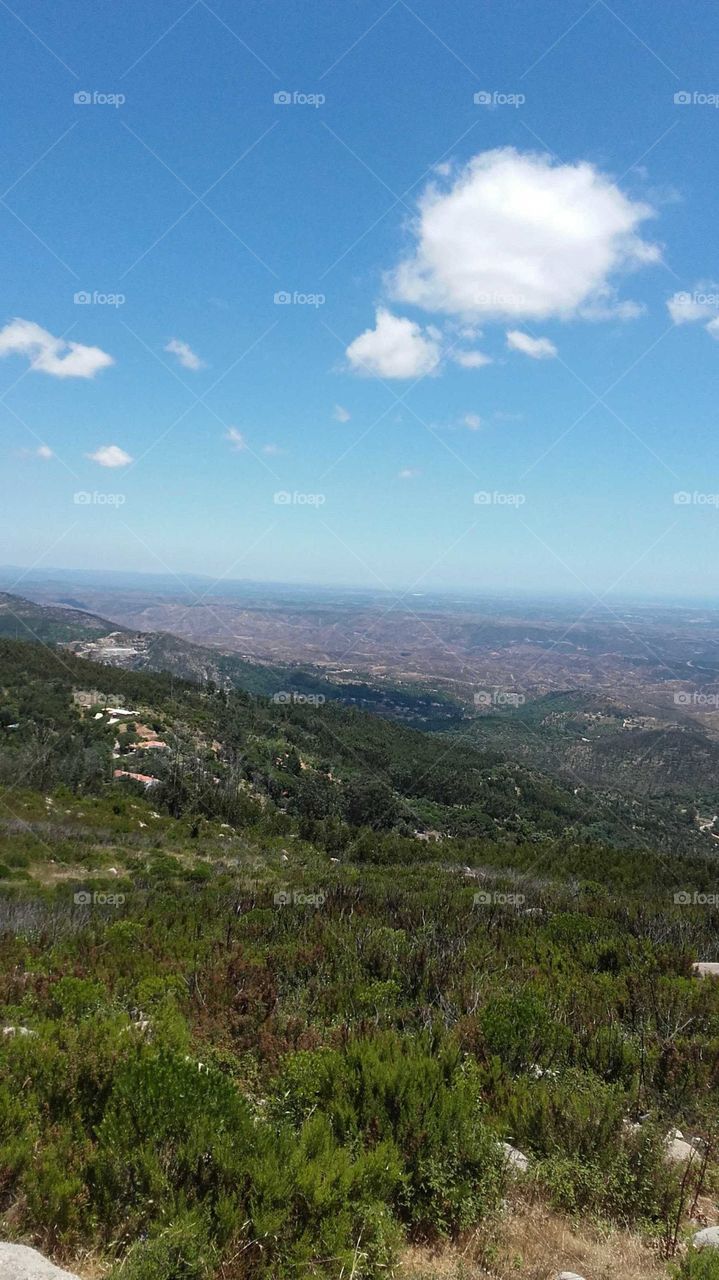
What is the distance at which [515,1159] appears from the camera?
11.6 feet

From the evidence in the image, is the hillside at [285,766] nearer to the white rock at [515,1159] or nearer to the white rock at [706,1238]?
the white rock at [515,1159]

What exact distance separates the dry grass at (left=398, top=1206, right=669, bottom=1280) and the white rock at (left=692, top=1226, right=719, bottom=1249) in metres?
0.26

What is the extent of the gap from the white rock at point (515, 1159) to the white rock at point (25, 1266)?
7.62 ft

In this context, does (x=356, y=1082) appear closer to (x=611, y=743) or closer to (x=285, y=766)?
(x=285, y=766)

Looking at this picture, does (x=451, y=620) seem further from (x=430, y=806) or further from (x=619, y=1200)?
(x=619, y=1200)

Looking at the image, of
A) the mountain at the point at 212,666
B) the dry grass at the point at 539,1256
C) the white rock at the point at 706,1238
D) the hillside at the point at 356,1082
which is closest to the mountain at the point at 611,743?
the mountain at the point at 212,666

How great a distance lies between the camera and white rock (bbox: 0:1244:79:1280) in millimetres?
2289

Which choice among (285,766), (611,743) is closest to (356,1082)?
(285,766)

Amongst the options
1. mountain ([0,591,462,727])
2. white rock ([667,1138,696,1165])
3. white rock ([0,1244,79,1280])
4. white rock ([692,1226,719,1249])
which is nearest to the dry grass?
white rock ([692,1226,719,1249])

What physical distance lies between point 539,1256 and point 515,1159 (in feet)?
2.35

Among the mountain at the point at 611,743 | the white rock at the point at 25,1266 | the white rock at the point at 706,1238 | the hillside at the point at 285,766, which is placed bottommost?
the mountain at the point at 611,743

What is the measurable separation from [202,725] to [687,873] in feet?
83.3

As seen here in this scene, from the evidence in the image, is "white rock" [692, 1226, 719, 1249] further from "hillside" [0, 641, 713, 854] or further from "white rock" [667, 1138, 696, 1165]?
"hillside" [0, 641, 713, 854]

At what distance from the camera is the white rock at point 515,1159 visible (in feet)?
11.2
